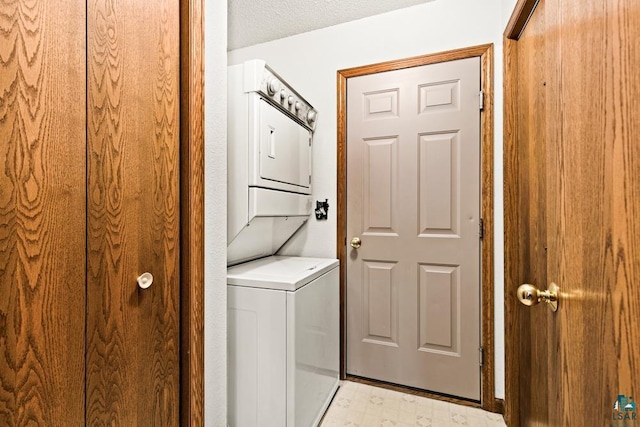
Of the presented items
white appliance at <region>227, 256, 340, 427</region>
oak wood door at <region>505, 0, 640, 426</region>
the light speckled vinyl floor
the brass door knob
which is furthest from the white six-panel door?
the brass door knob

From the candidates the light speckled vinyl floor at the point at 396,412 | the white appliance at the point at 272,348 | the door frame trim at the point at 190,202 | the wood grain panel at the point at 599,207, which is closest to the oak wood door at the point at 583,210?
the wood grain panel at the point at 599,207

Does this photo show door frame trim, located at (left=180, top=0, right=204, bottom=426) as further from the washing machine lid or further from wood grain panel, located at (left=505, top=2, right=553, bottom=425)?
wood grain panel, located at (left=505, top=2, right=553, bottom=425)

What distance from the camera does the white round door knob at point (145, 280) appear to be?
92 centimetres

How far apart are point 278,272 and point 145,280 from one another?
802mm

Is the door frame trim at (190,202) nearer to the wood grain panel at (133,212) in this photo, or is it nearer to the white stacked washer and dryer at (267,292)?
the wood grain panel at (133,212)

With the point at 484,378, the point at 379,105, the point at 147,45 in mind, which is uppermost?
the point at 379,105

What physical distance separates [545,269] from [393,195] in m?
1.04

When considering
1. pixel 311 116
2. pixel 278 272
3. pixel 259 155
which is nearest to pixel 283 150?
pixel 259 155

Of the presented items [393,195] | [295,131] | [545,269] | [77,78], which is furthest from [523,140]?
[77,78]

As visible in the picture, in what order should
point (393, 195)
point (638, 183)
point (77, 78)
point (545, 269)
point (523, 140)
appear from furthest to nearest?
1. point (393, 195)
2. point (523, 140)
3. point (545, 269)
4. point (77, 78)
5. point (638, 183)

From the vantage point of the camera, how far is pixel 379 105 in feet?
6.97

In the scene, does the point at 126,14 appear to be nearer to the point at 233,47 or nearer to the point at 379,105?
the point at 379,105

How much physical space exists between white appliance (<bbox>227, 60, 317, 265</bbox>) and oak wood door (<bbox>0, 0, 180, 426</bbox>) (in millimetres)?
497

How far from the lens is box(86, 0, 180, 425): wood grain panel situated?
0.81m
